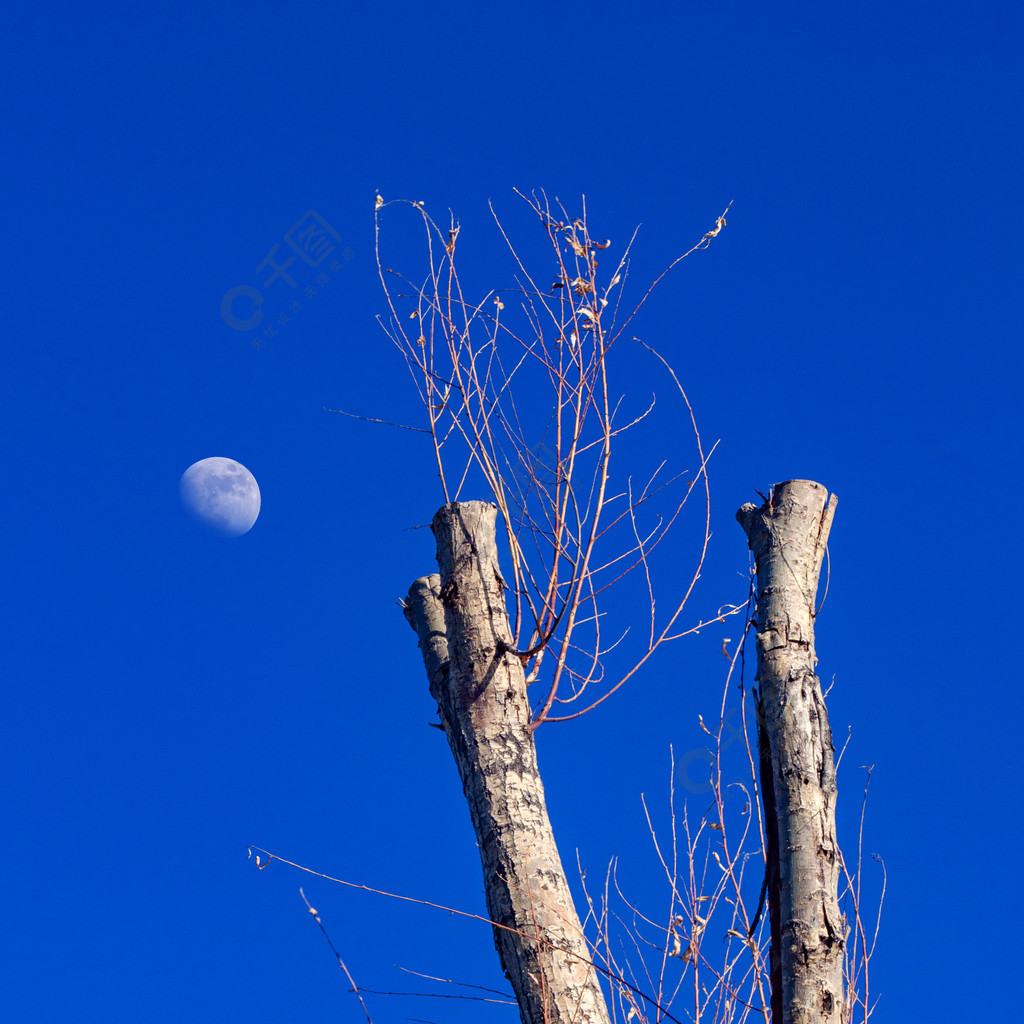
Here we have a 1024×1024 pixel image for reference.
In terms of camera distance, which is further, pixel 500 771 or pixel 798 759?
pixel 500 771

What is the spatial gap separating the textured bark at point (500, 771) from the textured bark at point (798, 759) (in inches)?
21.0

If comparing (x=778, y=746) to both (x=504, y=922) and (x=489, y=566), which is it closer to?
(x=504, y=922)

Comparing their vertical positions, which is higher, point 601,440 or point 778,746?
point 601,440

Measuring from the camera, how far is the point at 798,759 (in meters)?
2.12

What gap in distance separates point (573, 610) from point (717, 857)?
0.89 metres

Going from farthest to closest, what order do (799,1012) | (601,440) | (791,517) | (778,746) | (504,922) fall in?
(601,440), (791,517), (504,922), (778,746), (799,1012)

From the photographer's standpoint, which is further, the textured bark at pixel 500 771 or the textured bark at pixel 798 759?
the textured bark at pixel 500 771

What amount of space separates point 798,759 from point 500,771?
81cm

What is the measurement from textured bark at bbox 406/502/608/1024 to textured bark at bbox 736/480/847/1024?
0.53m

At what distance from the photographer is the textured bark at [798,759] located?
6.35ft

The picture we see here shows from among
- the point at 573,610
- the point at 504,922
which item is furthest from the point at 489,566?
the point at 504,922

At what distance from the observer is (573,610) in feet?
8.74

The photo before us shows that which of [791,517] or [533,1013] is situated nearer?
[533,1013]

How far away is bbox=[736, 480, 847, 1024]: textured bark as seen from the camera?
193cm
